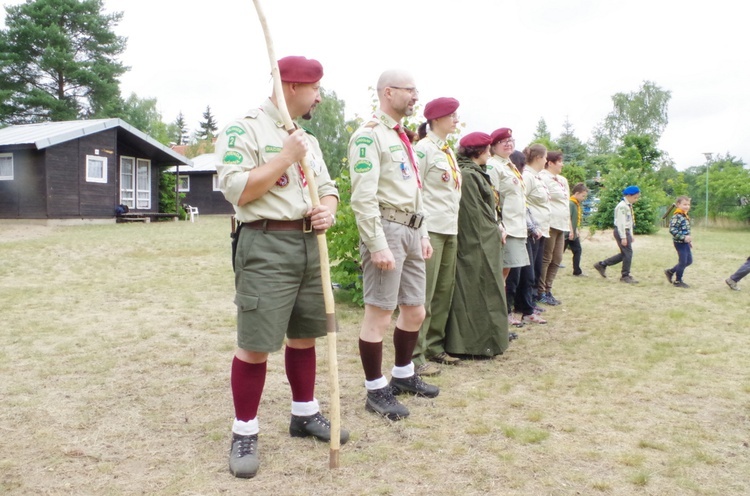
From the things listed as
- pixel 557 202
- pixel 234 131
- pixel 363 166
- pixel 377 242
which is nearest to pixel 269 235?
pixel 234 131

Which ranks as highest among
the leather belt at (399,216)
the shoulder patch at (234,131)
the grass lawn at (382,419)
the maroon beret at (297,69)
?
the maroon beret at (297,69)

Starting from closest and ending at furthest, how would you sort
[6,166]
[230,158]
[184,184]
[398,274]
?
[230,158]
[398,274]
[6,166]
[184,184]

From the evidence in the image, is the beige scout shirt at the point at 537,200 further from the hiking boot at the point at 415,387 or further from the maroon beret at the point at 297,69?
the maroon beret at the point at 297,69

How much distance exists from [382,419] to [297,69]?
2.00 m

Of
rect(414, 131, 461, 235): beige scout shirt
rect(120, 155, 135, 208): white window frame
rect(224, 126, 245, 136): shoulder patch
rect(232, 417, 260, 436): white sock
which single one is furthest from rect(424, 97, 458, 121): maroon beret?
rect(120, 155, 135, 208): white window frame

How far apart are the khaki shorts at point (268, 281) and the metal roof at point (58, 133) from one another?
19.5m

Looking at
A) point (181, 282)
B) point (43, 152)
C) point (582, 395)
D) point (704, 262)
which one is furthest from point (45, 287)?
point (43, 152)

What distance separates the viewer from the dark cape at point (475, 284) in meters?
5.14

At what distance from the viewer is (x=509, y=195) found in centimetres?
600

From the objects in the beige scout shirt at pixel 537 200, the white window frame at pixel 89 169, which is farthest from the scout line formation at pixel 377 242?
the white window frame at pixel 89 169

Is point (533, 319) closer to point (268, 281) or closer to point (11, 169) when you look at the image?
point (268, 281)

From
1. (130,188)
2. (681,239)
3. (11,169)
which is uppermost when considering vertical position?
(11,169)

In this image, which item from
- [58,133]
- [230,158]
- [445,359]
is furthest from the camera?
[58,133]

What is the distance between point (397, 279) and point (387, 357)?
165 cm
